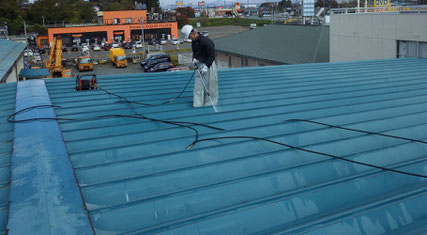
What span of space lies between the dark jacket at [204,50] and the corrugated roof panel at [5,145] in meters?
2.74

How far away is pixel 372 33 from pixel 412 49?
2.17m

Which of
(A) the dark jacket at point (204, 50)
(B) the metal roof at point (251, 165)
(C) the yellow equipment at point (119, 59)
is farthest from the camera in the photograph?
(C) the yellow equipment at point (119, 59)

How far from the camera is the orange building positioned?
59.1 metres

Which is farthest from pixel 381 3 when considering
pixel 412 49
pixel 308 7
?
pixel 308 7

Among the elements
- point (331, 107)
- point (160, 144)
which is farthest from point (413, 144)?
point (160, 144)

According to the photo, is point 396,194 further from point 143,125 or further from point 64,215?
point 143,125

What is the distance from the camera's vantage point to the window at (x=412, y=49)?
13789 millimetres

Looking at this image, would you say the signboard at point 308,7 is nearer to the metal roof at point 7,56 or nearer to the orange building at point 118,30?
the metal roof at point 7,56

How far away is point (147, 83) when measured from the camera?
7.95m

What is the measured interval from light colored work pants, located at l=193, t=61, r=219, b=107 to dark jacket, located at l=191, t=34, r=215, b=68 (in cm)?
9

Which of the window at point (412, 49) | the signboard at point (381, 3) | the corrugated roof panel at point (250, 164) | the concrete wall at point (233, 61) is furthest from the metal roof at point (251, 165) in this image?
the concrete wall at point (233, 61)

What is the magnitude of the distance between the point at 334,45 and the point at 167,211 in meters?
17.6

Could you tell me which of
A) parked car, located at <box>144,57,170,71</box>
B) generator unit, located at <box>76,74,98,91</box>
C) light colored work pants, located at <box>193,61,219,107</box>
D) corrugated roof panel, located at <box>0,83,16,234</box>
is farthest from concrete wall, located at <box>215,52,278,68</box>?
corrugated roof panel, located at <box>0,83,16,234</box>

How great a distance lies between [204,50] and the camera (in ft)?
18.9
